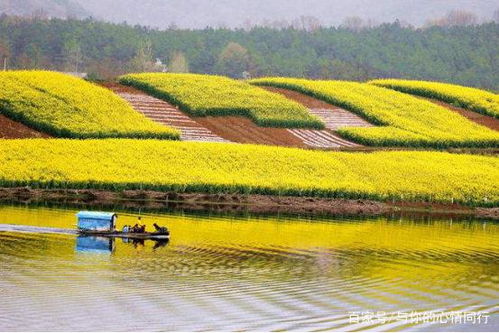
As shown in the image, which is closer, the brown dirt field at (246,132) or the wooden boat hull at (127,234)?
the wooden boat hull at (127,234)

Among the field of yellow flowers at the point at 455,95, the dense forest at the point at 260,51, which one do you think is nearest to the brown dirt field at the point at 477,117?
the field of yellow flowers at the point at 455,95

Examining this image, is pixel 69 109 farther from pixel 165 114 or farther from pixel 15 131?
pixel 165 114

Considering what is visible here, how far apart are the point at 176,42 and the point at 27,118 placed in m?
93.7

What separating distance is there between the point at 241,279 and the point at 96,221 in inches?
298

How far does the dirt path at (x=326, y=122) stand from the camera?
5924cm

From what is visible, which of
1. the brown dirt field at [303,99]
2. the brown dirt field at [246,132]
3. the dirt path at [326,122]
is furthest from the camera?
the brown dirt field at [303,99]

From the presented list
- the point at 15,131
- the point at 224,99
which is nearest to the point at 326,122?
the point at 224,99

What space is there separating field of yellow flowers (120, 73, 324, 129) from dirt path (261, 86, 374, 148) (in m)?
1.12

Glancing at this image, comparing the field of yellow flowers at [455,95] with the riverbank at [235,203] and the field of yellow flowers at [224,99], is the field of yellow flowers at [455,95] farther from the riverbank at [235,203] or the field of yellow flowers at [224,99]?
the riverbank at [235,203]

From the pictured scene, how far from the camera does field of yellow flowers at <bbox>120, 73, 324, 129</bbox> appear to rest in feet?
203

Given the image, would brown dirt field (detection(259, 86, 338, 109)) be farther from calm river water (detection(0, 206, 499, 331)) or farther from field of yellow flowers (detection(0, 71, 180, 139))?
calm river water (detection(0, 206, 499, 331))

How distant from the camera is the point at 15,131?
1955 inches

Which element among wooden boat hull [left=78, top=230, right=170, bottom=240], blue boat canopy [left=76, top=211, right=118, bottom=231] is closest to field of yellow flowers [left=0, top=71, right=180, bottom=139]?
blue boat canopy [left=76, top=211, right=118, bottom=231]

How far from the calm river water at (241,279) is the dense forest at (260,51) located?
83.3 m
